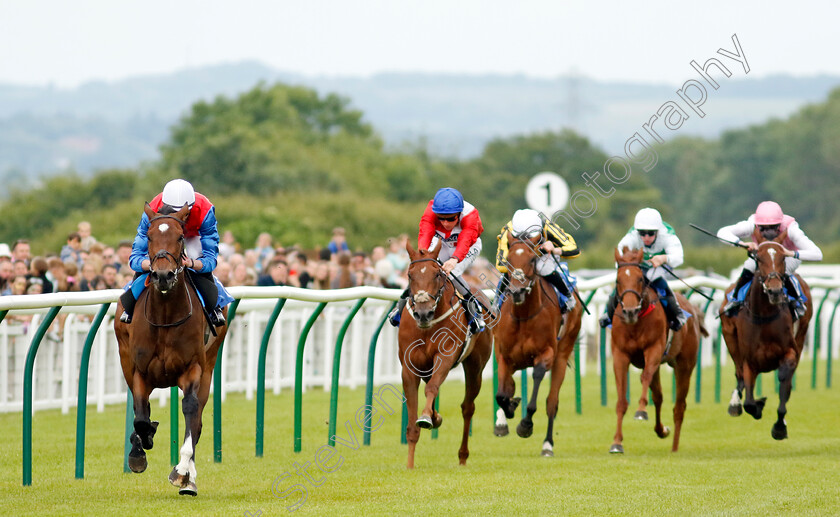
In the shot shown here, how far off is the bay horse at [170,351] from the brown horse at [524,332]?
9.37ft

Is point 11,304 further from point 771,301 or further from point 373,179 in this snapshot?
point 373,179

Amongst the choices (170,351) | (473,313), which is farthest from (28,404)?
(473,313)

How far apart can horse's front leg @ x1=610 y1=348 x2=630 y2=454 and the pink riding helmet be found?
1.61 meters

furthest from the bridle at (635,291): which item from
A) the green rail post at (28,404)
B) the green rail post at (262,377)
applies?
the green rail post at (28,404)

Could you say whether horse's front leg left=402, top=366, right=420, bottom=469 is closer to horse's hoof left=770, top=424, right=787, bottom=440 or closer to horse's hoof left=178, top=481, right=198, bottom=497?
horse's hoof left=178, top=481, right=198, bottom=497

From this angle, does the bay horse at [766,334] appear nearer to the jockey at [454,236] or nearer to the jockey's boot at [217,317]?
the jockey at [454,236]

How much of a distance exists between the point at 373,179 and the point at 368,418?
5494cm

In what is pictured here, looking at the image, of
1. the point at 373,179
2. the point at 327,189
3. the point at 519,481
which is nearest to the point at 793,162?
the point at 373,179

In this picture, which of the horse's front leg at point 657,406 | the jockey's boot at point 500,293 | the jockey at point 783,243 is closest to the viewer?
the jockey's boot at point 500,293

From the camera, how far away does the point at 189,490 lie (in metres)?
6.91

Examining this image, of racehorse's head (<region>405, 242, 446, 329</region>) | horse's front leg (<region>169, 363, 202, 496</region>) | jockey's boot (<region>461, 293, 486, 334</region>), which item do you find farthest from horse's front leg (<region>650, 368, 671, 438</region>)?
horse's front leg (<region>169, 363, 202, 496</region>)

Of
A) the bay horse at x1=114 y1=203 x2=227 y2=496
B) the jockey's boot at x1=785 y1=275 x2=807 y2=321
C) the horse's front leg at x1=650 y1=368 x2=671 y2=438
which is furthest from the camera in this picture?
the horse's front leg at x1=650 y1=368 x2=671 y2=438

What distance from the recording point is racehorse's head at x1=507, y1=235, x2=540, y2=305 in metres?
9.29

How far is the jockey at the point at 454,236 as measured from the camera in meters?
8.88
